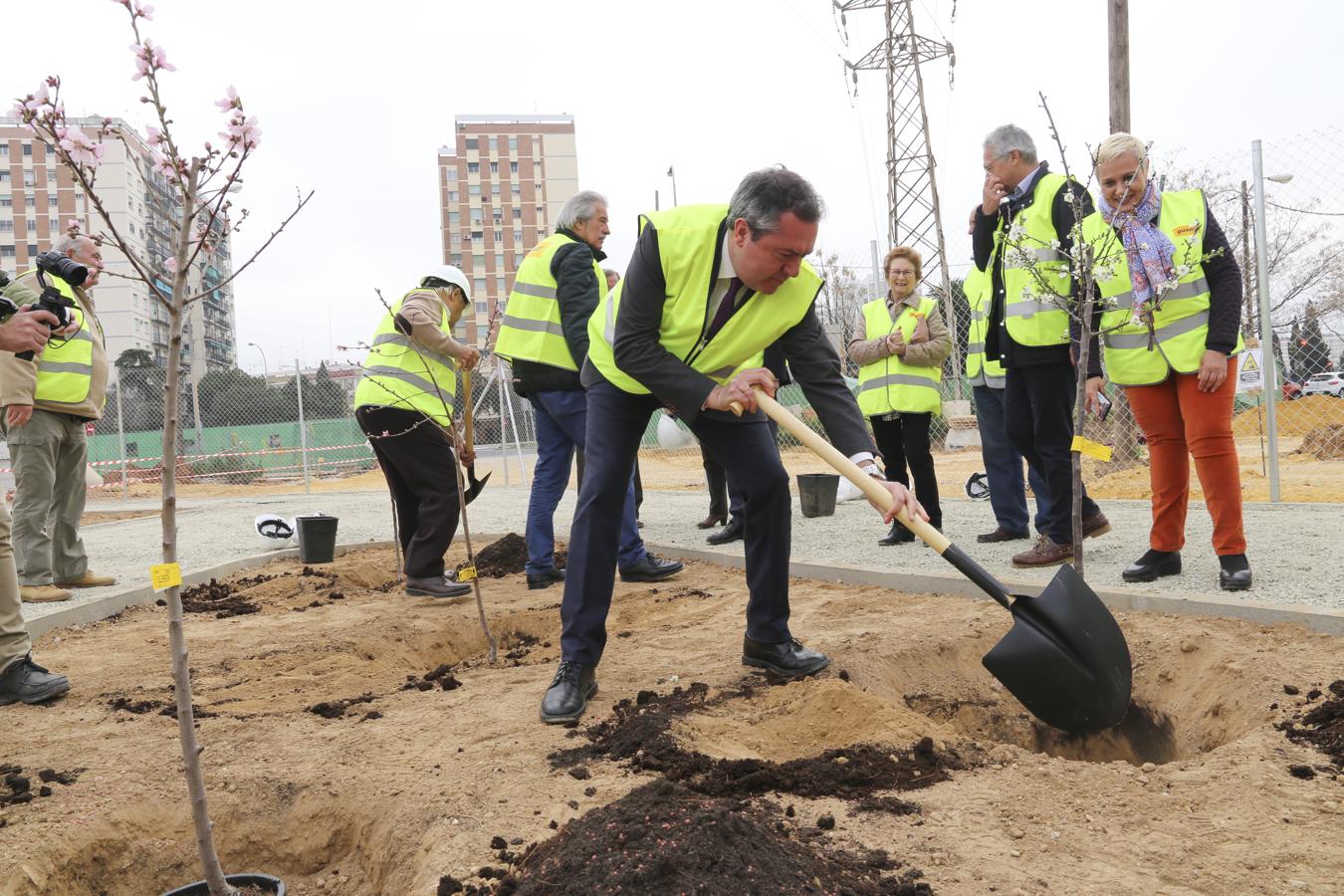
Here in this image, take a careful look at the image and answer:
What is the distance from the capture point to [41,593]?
213 inches

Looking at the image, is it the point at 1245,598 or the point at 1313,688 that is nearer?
the point at 1313,688

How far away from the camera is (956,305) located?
25.2m

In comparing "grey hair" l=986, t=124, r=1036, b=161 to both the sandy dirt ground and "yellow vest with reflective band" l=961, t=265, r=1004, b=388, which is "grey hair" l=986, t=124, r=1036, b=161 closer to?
"yellow vest with reflective band" l=961, t=265, r=1004, b=388

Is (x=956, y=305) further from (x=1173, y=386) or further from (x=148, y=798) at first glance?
(x=148, y=798)

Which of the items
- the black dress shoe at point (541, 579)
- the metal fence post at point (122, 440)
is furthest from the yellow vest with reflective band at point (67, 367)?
the metal fence post at point (122, 440)

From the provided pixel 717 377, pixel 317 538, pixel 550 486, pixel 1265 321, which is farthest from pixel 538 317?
pixel 1265 321

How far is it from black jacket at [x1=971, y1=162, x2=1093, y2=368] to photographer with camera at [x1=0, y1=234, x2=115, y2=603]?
15.5 ft

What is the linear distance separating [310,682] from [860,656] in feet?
7.10

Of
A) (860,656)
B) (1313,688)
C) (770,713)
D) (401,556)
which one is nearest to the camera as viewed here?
(1313,688)

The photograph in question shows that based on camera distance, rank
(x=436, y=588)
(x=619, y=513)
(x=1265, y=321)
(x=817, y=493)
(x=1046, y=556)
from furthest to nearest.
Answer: (x=817, y=493) → (x=1265, y=321) → (x=436, y=588) → (x=1046, y=556) → (x=619, y=513)

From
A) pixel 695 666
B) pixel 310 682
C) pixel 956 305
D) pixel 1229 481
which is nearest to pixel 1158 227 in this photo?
pixel 1229 481

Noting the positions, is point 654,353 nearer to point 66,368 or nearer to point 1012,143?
point 1012,143

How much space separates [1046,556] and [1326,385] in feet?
52.6

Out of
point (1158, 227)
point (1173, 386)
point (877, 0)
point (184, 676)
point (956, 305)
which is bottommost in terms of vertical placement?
point (184, 676)
